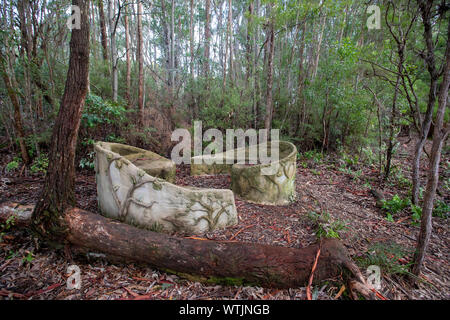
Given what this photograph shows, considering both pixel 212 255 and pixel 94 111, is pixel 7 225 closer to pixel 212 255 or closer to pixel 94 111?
pixel 212 255

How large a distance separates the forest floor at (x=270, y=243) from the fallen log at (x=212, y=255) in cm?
10

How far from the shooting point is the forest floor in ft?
6.08

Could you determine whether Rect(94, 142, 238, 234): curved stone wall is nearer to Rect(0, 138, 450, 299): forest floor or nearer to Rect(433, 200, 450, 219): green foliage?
Rect(0, 138, 450, 299): forest floor

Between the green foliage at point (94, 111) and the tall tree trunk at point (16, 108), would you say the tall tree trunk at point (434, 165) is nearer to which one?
the green foliage at point (94, 111)

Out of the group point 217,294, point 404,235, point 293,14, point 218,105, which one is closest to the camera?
point 217,294

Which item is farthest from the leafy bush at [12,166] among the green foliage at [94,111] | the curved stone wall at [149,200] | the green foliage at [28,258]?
the green foliage at [28,258]

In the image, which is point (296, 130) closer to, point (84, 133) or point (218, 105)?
point (218, 105)

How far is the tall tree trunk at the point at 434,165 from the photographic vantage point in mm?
1780

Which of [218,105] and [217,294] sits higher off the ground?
[218,105]

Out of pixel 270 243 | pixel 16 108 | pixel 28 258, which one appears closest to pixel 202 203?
pixel 270 243

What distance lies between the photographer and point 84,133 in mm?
4414

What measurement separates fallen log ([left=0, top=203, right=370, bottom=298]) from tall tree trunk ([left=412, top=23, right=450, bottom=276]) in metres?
0.66
